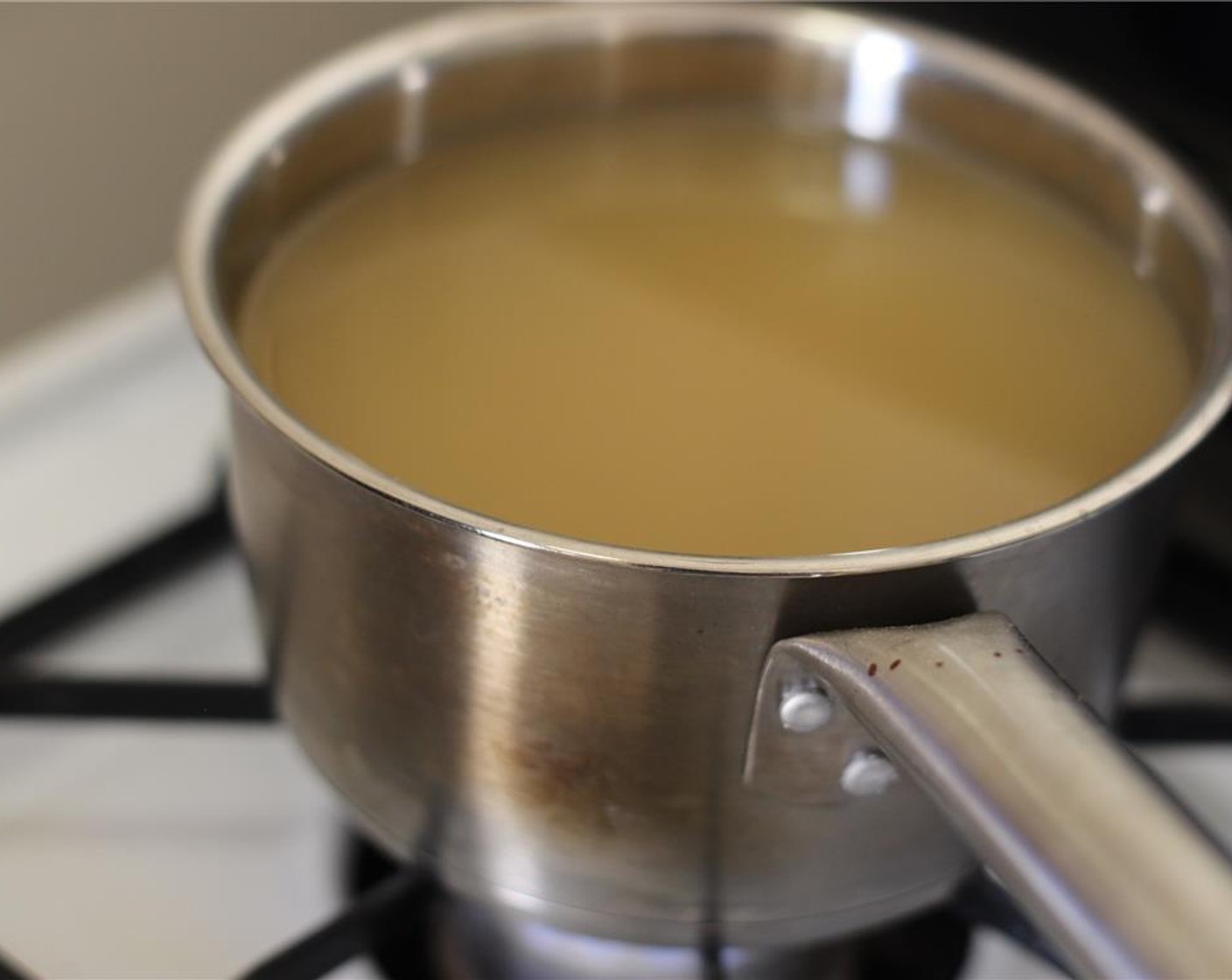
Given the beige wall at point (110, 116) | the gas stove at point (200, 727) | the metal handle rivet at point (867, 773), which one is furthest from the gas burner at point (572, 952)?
the beige wall at point (110, 116)

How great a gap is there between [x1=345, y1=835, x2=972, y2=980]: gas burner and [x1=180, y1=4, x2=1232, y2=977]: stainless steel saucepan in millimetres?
51

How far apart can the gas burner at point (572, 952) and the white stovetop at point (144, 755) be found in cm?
1

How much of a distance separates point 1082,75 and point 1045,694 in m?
0.34

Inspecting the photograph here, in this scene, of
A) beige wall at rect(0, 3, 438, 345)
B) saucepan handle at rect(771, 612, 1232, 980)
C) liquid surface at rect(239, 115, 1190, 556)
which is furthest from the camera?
beige wall at rect(0, 3, 438, 345)

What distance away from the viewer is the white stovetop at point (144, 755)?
1.52ft

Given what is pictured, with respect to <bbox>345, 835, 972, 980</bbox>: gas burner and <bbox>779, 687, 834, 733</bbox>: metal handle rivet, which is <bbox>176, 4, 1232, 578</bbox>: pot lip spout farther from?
<bbox>345, 835, 972, 980</bbox>: gas burner

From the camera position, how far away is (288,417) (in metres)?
0.34

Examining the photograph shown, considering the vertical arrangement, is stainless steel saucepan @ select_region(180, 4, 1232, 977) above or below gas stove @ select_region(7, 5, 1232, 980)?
above

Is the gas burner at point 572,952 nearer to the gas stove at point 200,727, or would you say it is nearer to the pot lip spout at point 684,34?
the gas stove at point 200,727

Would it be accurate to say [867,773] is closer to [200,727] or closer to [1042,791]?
[1042,791]

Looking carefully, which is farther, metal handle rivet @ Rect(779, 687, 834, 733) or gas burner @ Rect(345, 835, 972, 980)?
gas burner @ Rect(345, 835, 972, 980)

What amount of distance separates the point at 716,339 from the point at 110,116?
0.27 m

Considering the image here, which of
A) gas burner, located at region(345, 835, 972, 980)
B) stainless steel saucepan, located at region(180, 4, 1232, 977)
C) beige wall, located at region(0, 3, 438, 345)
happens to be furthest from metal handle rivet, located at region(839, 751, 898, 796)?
beige wall, located at region(0, 3, 438, 345)

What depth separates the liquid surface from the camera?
1.36 ft
